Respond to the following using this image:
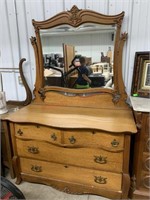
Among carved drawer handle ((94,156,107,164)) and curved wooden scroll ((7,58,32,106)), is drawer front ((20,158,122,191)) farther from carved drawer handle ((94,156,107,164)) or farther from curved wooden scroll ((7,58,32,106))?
curved wooden scroll ((7,58,32,106))

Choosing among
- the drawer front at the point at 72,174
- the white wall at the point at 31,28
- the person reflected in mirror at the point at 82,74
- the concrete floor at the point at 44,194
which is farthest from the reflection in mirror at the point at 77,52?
the concrete floor at the point at 44,194

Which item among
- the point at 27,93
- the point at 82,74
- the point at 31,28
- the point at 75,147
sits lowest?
the point at 75,147

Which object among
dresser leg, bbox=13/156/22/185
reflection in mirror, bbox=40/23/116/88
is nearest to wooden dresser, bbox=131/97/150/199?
reflection in mirror, bbox=40/23/116/88

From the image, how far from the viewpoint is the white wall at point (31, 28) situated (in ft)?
4.90

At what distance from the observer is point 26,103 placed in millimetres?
1870

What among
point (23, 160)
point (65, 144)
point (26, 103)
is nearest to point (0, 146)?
point (23, 160)

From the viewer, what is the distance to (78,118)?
141 centimetres

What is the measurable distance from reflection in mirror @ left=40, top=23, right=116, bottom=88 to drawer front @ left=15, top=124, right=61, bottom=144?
20.6 inches

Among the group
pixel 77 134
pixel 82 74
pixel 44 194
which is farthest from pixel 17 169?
pixel 82 74

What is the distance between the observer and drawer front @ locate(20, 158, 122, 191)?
1.39 metres

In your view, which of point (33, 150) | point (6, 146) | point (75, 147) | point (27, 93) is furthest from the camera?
point (27, 93)

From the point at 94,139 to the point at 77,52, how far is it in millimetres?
840

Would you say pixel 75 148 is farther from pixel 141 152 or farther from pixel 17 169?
pixel 17 169

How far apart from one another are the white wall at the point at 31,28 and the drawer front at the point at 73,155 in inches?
27.0
